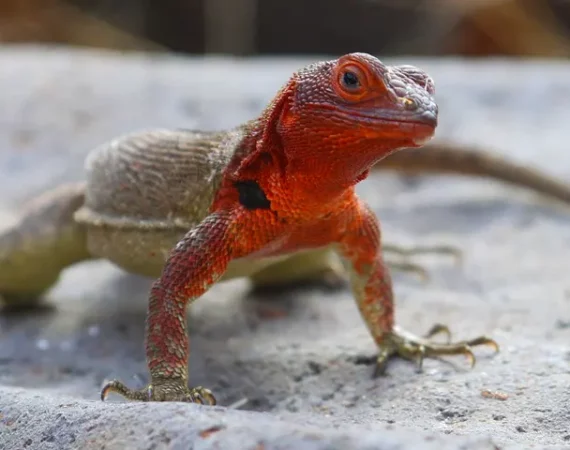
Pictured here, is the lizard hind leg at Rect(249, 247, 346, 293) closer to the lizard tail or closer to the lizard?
the lizard

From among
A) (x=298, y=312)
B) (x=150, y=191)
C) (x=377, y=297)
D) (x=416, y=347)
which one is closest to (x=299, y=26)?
(x=298, y=312)

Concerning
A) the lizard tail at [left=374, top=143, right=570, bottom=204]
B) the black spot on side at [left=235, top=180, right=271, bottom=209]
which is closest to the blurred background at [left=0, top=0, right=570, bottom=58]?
the lizard tail at [left=374, top=143, right=570, bottom=204]

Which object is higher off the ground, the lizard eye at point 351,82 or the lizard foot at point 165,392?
the lizard eye at point 351,82

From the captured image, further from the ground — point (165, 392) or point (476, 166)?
point (476, 166)

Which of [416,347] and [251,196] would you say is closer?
[251,196]

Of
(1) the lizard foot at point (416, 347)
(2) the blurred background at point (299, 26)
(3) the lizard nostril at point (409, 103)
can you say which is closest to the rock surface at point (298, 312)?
(1) the lizard foot at point (416, 347)

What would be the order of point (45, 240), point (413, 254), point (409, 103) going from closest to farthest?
1. point (409, 103)
2. point (45, 240)
3. point (413, 254)

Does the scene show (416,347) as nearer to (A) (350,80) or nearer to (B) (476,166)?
(A) (350,80)

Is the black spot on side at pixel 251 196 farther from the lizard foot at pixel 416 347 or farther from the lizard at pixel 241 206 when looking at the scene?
the lizard foot at pixel 416 347
